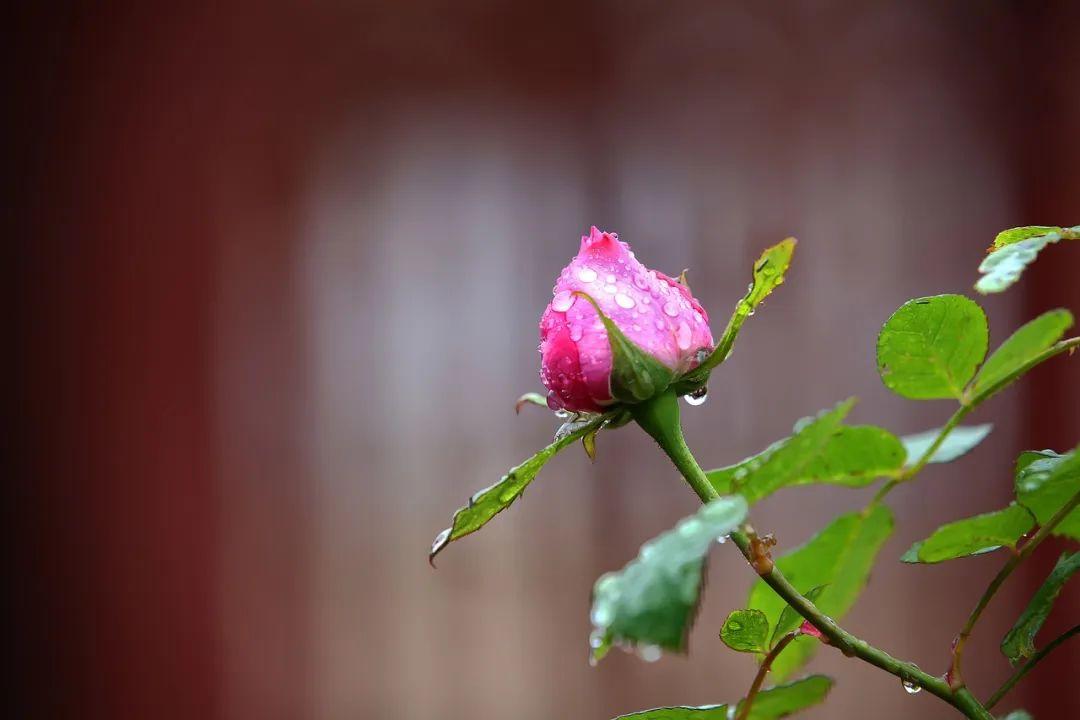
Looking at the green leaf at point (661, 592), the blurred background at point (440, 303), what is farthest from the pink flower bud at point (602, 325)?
the blurred background at point (440, 303)

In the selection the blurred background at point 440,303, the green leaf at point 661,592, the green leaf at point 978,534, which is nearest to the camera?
the green leaf at point 661,592

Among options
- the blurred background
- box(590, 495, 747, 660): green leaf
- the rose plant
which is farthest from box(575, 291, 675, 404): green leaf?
the blurred background

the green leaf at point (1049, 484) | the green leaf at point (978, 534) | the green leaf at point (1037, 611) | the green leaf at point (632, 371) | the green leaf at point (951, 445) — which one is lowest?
the green leaf at point (1037, 611)

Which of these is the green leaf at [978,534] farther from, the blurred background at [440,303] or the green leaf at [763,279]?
the blurred background at [440,303]

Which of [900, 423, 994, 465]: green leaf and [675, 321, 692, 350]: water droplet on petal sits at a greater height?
[675, 321, 692, 350]: water droplet on petal

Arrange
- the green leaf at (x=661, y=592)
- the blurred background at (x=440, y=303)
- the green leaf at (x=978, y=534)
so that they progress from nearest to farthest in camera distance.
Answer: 1. the green leaf at (x=661, y=592)
2. the green leaf at (x=978, y=534)
3. the blurred background at (x=440, y=303)

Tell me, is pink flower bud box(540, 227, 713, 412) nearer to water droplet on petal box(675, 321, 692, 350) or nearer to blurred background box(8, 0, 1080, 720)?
water droplet on petal box(675, 321, 692, 350)

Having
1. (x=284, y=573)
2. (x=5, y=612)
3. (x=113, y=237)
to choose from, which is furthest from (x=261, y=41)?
(x=5, y=612)
